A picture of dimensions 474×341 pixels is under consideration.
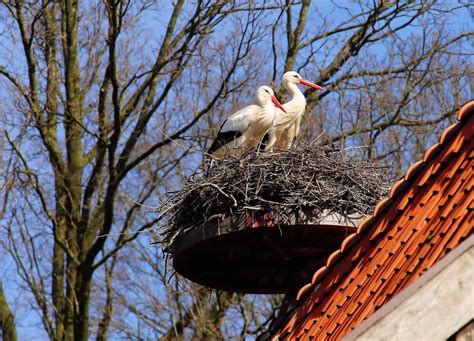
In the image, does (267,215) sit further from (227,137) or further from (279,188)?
(227,137)

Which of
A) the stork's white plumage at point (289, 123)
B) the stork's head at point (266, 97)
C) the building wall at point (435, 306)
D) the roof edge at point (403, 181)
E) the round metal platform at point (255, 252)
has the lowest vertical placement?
the building wall at point (435, 306)

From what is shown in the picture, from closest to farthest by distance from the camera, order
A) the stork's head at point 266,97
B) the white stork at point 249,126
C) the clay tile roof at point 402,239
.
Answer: the clay tile roof at point 402,239 < the white stork at point 249,126 < the stork's head at point 266,97

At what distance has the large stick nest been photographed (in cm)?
906

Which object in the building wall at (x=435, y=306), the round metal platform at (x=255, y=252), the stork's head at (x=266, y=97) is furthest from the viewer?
the stork's head at (x=266, y=97)

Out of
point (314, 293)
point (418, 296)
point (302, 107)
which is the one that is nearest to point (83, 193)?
point (302, 107)

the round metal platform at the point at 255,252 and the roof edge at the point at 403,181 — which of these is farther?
the round metal platform at the point at 255,252

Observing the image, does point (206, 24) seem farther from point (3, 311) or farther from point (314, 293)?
point (314, 293)

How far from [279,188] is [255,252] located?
0.50 m

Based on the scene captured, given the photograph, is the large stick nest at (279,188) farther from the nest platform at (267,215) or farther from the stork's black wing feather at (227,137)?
the stork's black wing feather at (227,137)

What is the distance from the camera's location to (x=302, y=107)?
11.9 meters

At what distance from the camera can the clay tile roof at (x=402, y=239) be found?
624 cm

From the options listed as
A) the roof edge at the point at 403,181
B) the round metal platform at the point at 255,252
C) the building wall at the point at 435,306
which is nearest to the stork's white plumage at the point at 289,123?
the round metal platform at the point at 255,252

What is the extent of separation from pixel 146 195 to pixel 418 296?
12916 mm

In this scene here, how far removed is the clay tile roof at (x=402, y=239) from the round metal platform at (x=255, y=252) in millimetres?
1477
